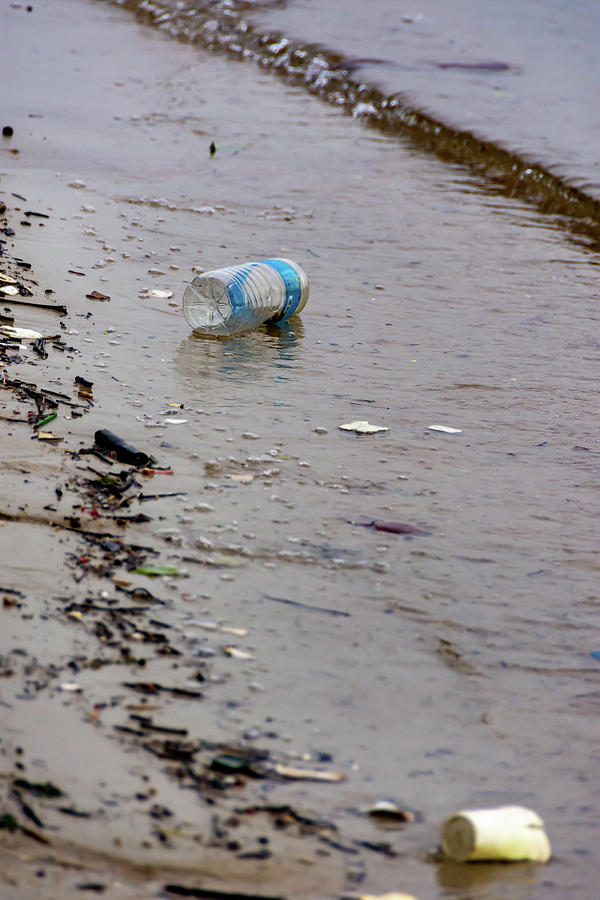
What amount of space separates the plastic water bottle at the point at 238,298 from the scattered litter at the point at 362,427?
2.98 ft

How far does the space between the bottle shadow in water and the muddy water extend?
0.01 metres

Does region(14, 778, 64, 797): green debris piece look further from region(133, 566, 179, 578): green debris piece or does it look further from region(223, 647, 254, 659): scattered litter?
region(133, 566, 179, 578): green debris piece

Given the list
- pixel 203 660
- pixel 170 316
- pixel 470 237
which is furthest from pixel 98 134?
pixel 203 660

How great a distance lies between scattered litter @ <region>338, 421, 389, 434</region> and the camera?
2986 millimetres

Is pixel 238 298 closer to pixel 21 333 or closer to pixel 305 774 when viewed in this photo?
pixel 21 333

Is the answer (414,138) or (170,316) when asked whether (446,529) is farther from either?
(414,138)

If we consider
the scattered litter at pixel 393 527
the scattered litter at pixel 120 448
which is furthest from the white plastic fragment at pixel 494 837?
the scattered litter at pixel 120 448

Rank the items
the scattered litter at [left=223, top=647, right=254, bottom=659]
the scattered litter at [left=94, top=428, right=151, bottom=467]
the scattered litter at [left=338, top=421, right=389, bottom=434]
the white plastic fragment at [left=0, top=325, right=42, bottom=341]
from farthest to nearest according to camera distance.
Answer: the white plastic fragment at [left=0, top=325, right=42, bottom=341] < the scattered litter at [left=338, top=421, right=389, bottom=434] < the scattered litter at [left=94, top=428, right=151, bottom=467] < the scattered litter at [left=223, top=647, right=254, bottom=659]

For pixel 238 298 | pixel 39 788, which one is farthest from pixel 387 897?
pixel 238 298

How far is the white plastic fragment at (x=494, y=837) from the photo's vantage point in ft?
4.86

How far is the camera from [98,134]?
6.60 m

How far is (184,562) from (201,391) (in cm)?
107

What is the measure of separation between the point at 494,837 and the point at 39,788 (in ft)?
2.32

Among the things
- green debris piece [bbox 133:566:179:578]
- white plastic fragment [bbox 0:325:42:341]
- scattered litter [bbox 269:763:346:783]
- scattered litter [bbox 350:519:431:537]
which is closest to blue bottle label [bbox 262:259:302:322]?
white plastic fragment [bbox 0:325:42:341]
